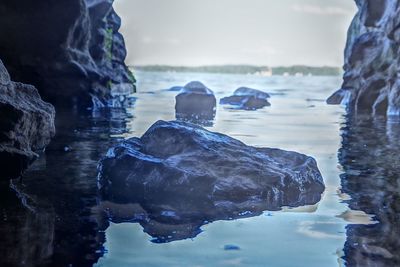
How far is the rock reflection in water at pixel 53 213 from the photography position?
6113 mm

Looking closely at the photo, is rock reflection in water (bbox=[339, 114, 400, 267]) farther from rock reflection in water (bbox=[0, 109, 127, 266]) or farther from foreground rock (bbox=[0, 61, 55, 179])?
foreground rock (bbox=[0, 61, 55, 179])

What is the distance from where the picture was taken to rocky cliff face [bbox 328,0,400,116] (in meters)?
33.6

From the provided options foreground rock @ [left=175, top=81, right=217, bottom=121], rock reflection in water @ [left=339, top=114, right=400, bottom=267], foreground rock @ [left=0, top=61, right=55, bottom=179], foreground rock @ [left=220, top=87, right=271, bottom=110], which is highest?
foreground rock @ [left=0, top=61, right=55, bottom=179]

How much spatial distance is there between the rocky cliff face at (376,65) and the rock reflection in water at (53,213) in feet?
80.4

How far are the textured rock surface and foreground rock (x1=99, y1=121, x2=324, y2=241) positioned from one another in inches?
803

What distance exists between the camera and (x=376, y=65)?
3925cm

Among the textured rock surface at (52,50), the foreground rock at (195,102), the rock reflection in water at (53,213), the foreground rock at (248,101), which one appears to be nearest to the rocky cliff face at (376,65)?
the foreground rock at (248,101)

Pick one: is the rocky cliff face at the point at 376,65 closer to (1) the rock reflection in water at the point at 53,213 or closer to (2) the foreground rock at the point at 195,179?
(2) the foreground rock at the point at 195,179

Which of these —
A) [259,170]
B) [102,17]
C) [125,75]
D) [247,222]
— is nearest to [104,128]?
[259,170]

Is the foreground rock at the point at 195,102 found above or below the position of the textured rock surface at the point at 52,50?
below

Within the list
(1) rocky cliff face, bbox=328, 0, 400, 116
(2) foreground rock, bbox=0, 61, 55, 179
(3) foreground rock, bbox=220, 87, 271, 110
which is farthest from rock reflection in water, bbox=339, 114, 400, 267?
(3) foreground rock, bbox=220, 87, 271, 110

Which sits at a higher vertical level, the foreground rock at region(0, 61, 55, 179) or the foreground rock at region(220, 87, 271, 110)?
the foreground rock at region(0, 61, 55, 179)

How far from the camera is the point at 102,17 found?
144ft

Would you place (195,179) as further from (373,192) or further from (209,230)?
(373,192)
